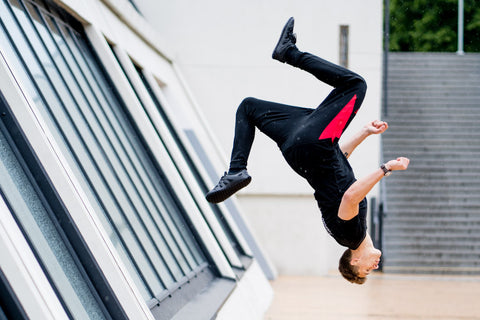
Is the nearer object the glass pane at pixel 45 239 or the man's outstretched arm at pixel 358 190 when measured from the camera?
the glass pane at pixel 45 239

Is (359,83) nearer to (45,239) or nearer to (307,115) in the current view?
(307,115)

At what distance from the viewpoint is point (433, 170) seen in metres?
15.5

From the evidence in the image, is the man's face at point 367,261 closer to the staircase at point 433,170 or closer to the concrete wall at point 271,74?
the staircase at point 433,170

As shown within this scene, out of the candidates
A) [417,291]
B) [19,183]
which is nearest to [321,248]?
[417,291]

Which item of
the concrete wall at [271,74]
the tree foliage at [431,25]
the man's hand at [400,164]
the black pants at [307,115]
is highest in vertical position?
the black pants at [307,115]

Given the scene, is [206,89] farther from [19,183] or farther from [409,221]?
[19,183]

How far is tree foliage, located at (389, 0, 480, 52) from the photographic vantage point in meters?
33.5

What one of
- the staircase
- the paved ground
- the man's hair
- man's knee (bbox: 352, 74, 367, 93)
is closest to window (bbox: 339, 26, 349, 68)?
the staircase

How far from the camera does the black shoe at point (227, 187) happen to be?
16.4ft

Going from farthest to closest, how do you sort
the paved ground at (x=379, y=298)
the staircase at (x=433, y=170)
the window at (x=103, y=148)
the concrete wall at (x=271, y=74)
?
the concrete wall at (x=271, y=74), the staircase at (x=433, y=170), the paved ground at (x=379, y=298), the window at (x=103, y=148)

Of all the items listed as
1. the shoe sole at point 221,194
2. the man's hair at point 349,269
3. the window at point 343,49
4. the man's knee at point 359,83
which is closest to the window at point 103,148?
the shoe sole at point 221,194

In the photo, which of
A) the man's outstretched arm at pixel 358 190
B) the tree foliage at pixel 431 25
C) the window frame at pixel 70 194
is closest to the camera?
the window frame at pixel 70 194

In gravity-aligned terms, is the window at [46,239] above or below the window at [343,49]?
above

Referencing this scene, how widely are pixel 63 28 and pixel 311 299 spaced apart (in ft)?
19.4
